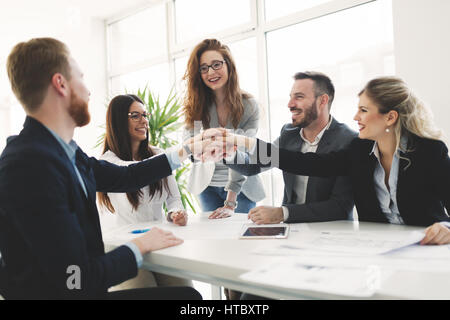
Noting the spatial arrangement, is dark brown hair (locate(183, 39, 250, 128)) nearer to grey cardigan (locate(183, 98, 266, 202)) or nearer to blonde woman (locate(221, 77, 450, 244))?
grey cardigan (locate(183, 98, 266, 202))

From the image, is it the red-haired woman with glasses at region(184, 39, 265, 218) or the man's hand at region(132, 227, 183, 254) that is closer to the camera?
the man's hand at region(132, 227, 183, 254)

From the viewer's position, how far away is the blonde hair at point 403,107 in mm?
1572

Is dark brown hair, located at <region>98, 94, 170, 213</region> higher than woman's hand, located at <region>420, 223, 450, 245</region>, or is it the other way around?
dark brown hair, located at <region>98, 94, 170, 213</region>

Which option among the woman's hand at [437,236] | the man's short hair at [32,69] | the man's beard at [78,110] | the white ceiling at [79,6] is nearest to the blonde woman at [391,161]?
the woman's hand at [437,236]

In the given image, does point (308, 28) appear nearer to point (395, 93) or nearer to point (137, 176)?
point (395, 93)

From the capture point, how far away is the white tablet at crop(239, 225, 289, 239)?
1.30 meters

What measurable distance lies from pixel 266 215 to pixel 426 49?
1998 mm

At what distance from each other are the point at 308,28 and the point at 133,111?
2.20 m

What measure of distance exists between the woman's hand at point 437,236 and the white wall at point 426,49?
1647 mm

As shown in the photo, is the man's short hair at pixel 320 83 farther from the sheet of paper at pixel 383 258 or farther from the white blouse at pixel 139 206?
the sheet of paper at pixel 383 258

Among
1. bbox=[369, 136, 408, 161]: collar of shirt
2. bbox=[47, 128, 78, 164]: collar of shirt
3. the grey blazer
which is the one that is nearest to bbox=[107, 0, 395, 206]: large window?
the grey blazer

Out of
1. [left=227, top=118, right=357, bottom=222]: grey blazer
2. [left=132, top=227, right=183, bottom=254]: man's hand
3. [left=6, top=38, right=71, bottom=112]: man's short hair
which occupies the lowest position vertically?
[left=132, top=227, right=183, bottom=254]: man's hand

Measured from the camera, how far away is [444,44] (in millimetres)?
2529

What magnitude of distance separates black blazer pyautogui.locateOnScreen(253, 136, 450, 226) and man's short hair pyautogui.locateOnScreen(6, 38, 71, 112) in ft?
3.46
